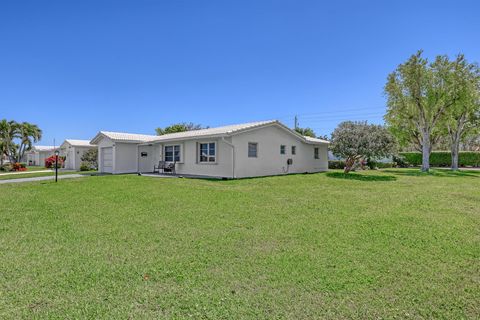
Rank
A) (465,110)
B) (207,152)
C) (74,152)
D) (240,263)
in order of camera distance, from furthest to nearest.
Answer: (74,152) < (465,110) < (207,152) < (240,263)

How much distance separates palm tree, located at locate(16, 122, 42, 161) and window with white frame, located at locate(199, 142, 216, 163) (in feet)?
133

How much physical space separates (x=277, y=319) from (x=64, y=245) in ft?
12.5

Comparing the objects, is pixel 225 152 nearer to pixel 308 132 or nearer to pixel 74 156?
pixel 74 156

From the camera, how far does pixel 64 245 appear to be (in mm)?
4359

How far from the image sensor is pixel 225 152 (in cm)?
1557

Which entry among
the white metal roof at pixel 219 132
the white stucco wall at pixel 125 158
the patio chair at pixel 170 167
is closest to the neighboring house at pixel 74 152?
the white metal roof at pixel 219 132

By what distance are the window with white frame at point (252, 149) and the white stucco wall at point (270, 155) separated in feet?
0.62

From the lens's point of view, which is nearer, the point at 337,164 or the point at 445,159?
the point at 337,164

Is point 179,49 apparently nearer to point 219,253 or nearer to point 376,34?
point 376,34

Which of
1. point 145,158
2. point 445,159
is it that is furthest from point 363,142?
point 445,159

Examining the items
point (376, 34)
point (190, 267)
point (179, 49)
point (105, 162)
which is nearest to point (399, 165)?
point (376, 34)

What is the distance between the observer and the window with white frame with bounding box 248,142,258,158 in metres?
16.1

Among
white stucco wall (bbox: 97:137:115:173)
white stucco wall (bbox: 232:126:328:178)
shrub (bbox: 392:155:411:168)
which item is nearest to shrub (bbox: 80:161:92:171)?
white stucco wall (bbox: 97:137:115:173)

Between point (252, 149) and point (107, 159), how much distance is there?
502 inches
